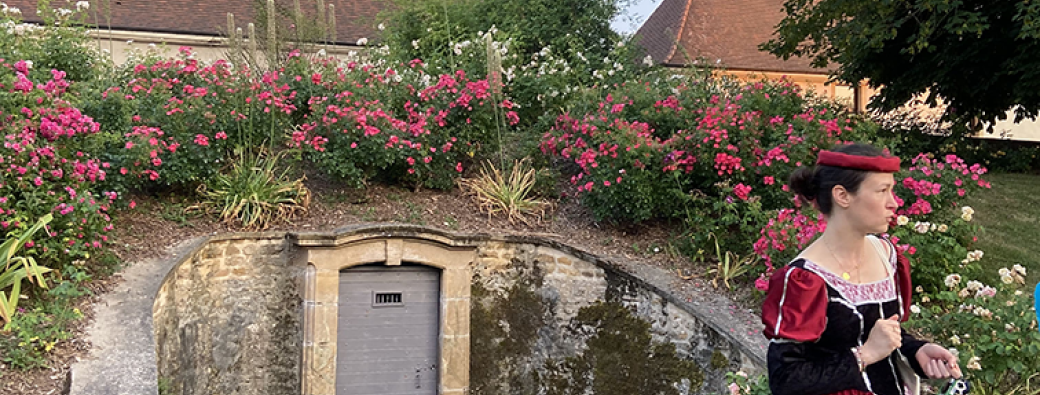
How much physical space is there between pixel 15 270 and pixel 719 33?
16773 millimetres

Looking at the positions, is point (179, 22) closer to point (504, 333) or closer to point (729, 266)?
point (504, 333)

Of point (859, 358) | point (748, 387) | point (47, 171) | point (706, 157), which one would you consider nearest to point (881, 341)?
point (859, 358)

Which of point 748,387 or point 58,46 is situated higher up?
point 58,46

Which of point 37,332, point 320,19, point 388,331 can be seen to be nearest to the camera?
point 37,332

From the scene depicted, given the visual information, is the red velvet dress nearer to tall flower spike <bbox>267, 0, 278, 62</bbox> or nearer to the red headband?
the red headband

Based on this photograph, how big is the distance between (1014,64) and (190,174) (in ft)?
33.1

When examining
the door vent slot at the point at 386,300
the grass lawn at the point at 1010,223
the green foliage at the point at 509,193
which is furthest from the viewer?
the green foliage at the point at 509,193

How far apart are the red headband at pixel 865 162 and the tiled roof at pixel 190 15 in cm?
1387

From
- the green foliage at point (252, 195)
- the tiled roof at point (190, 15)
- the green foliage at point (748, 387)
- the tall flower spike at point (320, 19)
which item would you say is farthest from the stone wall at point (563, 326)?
the tiled roof at point (190, 15)

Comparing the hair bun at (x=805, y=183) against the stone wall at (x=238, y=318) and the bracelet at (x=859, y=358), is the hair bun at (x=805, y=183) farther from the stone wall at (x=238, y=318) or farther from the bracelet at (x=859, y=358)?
the stone wall at (x=238, y=318)

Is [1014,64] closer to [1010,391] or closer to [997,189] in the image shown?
[997,189]

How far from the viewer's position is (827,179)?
8.06 ft

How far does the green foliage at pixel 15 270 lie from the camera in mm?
5000

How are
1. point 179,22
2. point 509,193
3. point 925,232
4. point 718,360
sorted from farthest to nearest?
point 179,22, point 509,193, point 718,360, point 925,232
